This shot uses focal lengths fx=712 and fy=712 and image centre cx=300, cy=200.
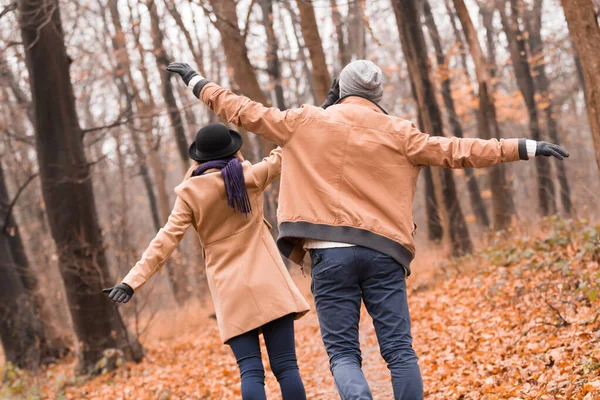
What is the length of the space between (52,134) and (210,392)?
4.73 meters

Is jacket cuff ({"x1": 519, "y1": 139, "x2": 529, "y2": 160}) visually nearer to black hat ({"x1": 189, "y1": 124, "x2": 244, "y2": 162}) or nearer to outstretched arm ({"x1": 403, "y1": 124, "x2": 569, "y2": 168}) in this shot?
outstretched arm ({"x1": 403, "y1": 124, "x2": 569, "y2": 168})

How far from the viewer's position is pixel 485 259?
34.1ft

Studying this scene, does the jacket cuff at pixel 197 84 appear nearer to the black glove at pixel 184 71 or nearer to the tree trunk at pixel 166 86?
the black glove at pixel 184 71

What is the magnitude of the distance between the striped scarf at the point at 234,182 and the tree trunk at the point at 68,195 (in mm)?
6152

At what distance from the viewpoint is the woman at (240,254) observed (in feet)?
14.0

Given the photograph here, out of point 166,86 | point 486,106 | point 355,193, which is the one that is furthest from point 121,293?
point 166,86

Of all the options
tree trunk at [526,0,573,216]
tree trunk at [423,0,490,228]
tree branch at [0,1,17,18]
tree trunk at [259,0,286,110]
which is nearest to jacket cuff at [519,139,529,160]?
tree branch at [0,1,17,18]

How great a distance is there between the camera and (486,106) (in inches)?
475

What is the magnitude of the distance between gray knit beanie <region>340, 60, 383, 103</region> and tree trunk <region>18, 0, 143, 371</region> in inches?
272

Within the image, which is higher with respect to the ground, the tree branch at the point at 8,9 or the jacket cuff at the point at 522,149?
the tree branch at the point at 8,9

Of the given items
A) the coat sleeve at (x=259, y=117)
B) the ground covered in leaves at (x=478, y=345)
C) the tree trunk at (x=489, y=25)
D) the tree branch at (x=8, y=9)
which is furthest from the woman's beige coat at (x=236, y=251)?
the tree trunk at (x=489, y=25)

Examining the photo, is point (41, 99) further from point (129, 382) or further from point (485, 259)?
point (485, 259)

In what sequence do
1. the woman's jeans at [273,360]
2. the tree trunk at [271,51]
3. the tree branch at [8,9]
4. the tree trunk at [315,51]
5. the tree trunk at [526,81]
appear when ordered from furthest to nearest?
the tree trunk at [271,51] < the tree trunk at [526,81] < the tree trunk at [315,51] < the tree branch at [8,9] < the woman's jeans at [273,360]

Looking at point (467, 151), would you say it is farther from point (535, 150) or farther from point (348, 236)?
point (348, 236)
